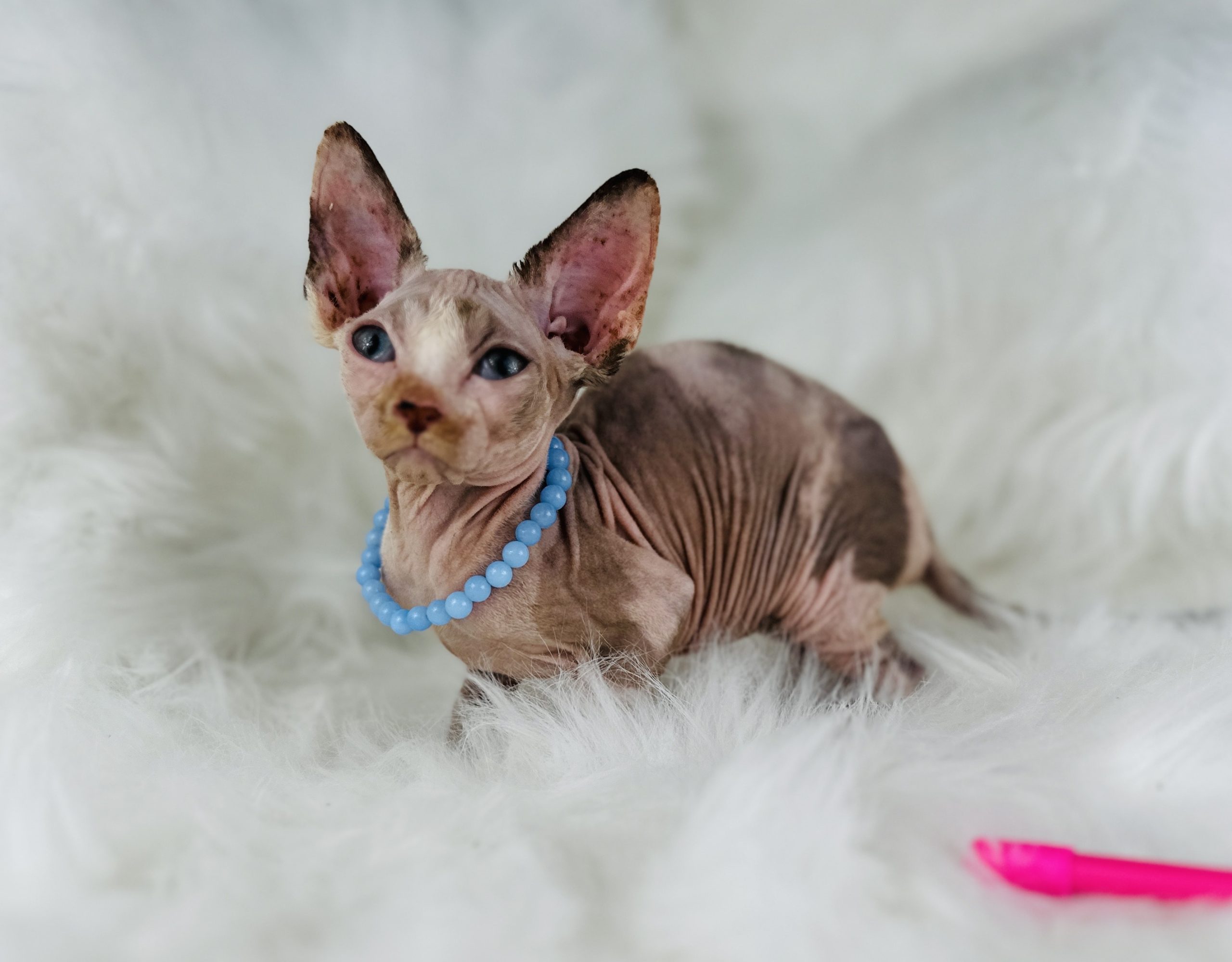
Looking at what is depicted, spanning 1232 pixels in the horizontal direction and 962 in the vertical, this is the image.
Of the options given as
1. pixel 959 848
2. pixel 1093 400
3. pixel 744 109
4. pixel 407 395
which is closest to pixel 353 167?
pixel 407 395

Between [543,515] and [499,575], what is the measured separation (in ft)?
0.19

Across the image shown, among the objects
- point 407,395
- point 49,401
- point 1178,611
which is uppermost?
point 49,401

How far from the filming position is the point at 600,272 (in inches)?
29.0

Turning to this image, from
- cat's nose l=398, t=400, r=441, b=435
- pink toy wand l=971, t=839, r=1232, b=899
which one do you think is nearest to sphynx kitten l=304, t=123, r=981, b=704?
cat's nose l=398, t=400, r=441, b=435

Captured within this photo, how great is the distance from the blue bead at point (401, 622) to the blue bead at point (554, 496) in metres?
0.14

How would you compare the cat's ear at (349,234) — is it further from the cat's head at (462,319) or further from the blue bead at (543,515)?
the blue bead at (543,515)

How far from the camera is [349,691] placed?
0.92 metres

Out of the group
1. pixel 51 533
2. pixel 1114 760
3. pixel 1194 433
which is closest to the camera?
pixel 1114 760

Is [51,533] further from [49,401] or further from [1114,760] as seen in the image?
[1114,760]

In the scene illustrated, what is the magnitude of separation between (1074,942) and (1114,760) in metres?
0.16

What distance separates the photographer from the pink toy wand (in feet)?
1.84

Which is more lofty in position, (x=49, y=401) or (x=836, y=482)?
(x=49, y=401)

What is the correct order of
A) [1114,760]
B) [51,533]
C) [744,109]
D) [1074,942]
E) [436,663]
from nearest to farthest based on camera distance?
[1074,942] → [1114,760] → [51,533] → [436,663] → [744,109]

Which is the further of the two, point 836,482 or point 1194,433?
point 1194,433
